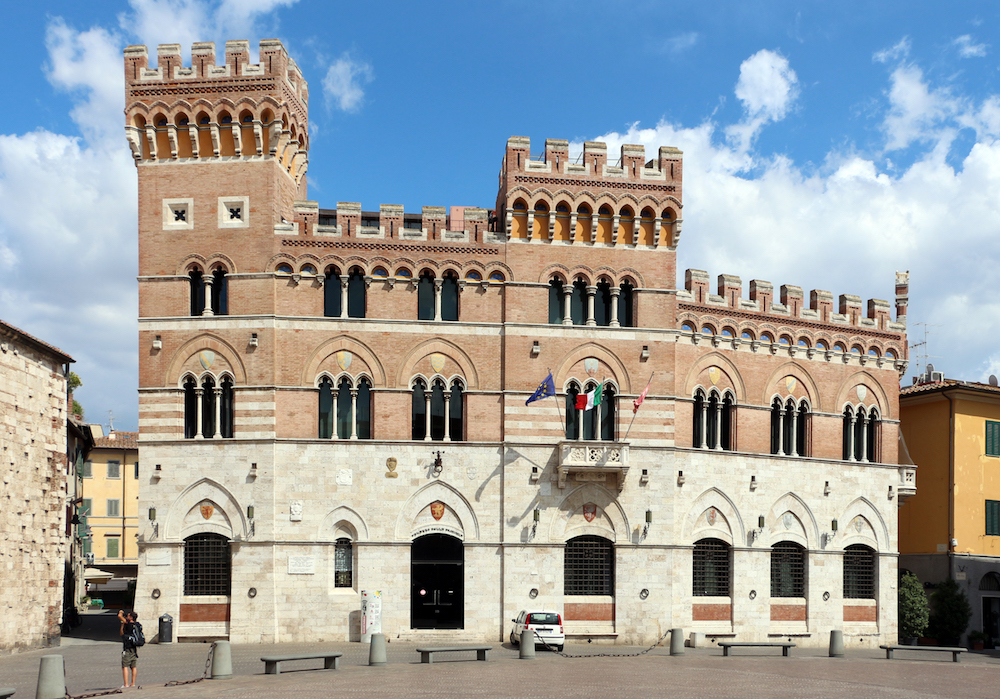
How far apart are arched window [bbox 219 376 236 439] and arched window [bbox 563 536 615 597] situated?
13.1 meters

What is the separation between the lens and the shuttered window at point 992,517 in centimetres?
4538

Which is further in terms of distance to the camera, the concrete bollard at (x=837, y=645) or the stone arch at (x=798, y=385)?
the stone arch at (x=798, y=385)

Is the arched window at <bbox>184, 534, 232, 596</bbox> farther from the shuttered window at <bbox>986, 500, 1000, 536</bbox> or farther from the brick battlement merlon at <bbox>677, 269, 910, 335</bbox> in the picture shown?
the shuttered window at <bbox>986, 500, 1000, 536</bbox>

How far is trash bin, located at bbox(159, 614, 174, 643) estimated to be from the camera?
3434 centimetres

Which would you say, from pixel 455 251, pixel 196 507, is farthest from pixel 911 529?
pixel 196 507

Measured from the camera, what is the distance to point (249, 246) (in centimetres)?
3688

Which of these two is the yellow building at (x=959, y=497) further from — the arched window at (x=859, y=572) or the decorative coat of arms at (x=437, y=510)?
the decorative coat of arms at (x=437, y=510)

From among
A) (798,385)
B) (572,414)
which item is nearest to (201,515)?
(572,414)

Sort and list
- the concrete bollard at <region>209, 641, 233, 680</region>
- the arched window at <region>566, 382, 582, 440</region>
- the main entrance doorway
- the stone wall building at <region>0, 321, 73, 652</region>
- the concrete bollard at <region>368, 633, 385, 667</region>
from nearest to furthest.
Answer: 1. the concrete bollard at <region>209, 641, 233, 680</region>
2. the concrete bollard at <region>368, 633, 385, 667</region>
3. the stone wall building at <region>0, 321, 73, 652</region>
4. the main entrance doorway
5. the arched window at <region>566, 382, 582, 440</region>

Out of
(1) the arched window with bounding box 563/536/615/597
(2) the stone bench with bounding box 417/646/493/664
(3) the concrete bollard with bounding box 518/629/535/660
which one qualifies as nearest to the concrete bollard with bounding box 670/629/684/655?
(1) the arched window with bounding box 563/536/615/597

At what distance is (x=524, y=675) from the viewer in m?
26.7

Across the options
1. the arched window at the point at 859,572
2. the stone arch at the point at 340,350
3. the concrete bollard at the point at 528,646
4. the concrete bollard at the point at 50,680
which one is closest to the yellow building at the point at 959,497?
the arched window at the point at 859,572

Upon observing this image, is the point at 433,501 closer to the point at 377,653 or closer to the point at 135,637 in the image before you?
the point at 377,653

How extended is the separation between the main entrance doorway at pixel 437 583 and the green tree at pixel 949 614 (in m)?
21.5
